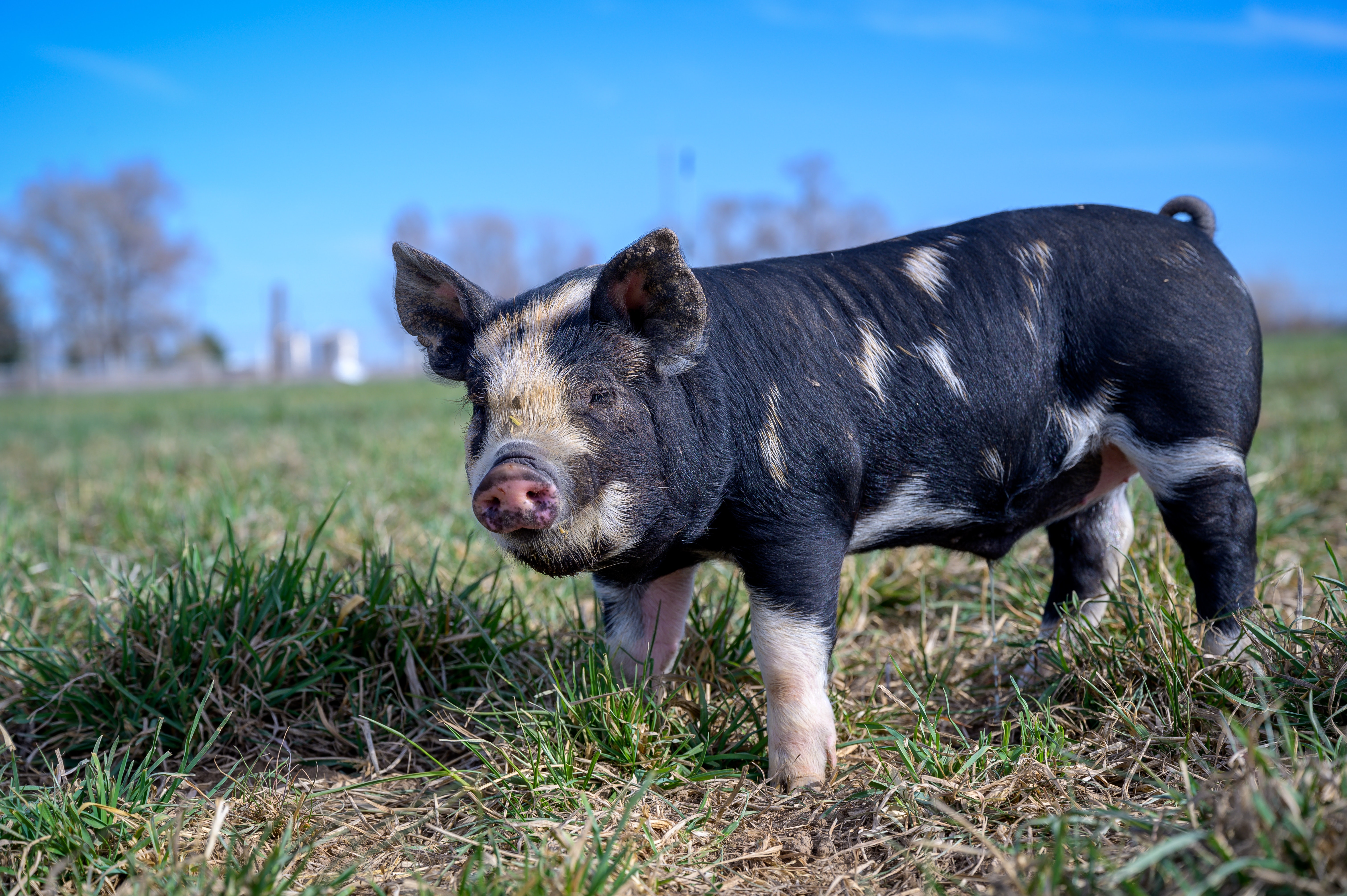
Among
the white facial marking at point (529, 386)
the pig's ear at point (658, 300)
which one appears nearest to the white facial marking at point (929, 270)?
the pig's ear at point (658, 300)

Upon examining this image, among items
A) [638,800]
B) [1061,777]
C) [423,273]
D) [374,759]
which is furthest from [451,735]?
[1061,777]

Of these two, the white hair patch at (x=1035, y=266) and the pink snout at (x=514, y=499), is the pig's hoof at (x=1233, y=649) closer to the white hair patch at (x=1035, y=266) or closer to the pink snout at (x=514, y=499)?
the white hair patch at (x=1035, y=266)

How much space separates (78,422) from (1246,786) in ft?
55.6

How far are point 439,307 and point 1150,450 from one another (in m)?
2.11

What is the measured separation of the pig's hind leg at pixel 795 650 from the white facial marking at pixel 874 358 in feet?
1.51

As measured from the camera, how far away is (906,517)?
275cm

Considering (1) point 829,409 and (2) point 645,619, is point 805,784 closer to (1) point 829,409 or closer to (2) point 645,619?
(2) point 645,619

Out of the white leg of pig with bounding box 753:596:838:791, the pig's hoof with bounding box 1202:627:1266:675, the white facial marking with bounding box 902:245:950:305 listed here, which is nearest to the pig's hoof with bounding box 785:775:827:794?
the white leg of pig with bounding box 753:596:838:791

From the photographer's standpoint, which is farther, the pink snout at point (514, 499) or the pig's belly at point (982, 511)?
the pig's belly at point (982, 511)

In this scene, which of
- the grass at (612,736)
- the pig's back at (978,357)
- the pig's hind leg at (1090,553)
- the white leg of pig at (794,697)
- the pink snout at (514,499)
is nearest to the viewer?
the grass at (612,736)

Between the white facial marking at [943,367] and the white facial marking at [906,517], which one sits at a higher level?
the white facial marking at [943,367]

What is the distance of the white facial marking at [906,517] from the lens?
2707mm

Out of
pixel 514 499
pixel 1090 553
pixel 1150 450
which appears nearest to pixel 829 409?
pixel 514 499

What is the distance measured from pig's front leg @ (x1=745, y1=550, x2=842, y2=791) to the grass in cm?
9
